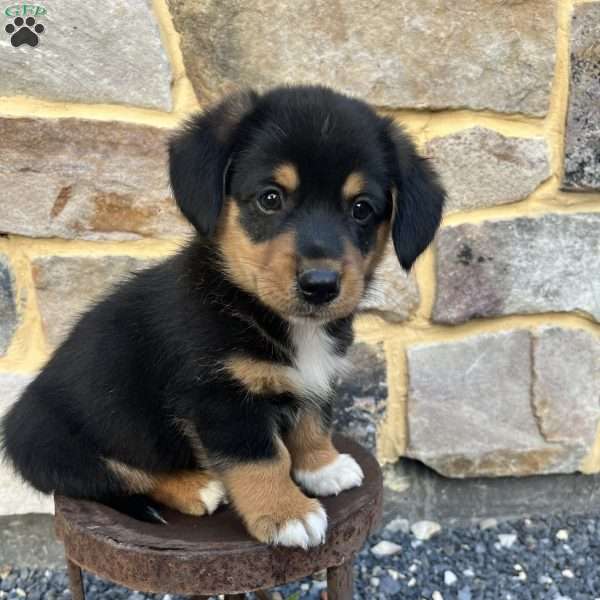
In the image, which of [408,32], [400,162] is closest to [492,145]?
[408,32]

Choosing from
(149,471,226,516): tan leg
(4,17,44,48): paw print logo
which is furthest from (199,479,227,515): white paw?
(4,17,44,48): paw print logo

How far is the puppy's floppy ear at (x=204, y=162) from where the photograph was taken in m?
1.79

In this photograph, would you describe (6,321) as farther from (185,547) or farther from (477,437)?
(477,437)

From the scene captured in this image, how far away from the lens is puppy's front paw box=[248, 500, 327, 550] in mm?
1705

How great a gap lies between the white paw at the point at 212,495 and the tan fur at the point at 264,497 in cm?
15

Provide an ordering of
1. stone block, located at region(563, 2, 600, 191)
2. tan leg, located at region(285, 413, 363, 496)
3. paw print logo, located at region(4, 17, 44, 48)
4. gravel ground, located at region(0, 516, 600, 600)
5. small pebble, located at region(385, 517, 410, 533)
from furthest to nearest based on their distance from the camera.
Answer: small pebble, located at region(385, 517, 410, 533) < gravel ground, located at region(0, 516, 600, 600) < stone block, located at region(563, 2, 600, 191) < paw print logo, located at region(4, 17, 44, 48) < tan leg, located at region(285, 413, 363, 496)

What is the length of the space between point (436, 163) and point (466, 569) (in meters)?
1.64

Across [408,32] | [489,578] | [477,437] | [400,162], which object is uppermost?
[408,32]

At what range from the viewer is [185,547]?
170cm

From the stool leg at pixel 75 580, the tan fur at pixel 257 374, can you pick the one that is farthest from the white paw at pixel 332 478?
the stool leg at pixel 75 580

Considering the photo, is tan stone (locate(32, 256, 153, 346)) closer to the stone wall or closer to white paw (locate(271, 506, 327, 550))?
the stone wall

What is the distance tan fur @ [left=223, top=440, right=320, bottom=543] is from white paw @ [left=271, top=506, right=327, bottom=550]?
0.04 feet

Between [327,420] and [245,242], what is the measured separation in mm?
623

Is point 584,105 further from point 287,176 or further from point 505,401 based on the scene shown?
point 287,176
